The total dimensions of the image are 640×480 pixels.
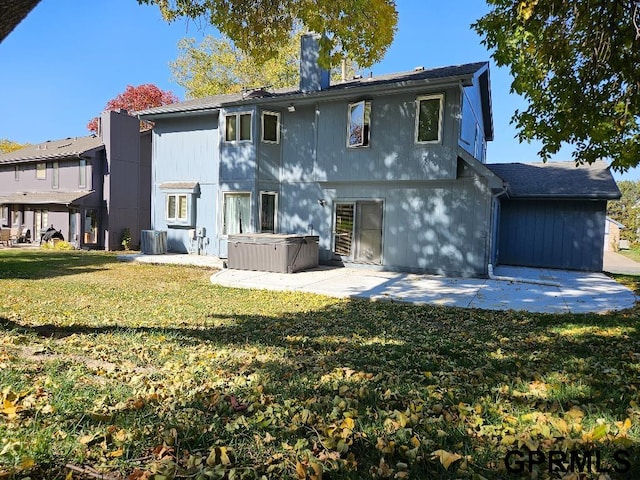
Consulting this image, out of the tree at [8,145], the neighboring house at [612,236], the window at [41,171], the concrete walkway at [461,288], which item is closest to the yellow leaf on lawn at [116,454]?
the concrete walkway at [461,288]

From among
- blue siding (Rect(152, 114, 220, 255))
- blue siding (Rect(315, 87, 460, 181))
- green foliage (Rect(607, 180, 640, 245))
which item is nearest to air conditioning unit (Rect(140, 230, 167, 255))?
blue siding (Rect(152, 114, 220, 255))

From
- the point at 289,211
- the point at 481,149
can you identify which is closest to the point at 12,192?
the point at 289,211

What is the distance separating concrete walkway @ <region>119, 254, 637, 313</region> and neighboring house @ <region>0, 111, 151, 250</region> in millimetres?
12207

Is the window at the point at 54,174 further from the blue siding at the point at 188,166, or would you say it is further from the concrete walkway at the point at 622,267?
the concrete walkway at the point at 622,267

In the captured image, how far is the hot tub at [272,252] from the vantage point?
11938 mm

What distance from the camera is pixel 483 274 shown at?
37.6ft

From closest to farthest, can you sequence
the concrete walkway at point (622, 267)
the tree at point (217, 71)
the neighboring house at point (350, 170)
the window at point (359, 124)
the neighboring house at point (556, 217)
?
the neighboring house at point (350, 170) < the window at point (359, 124) < the neighboring house at point (556, 217) < the concrete walkway at point (622, 267) < the tree at point (217, 71)

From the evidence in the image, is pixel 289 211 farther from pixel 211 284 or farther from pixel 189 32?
pixel 189 32

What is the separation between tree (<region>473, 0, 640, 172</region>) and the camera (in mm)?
5590

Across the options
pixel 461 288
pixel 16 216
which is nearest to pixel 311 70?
pixel 461 288

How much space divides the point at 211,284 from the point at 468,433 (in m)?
8.26

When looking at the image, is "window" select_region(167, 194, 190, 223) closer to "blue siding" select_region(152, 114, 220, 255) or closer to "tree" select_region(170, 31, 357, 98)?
"blue siding" select_region(152, 114, 220, 255)

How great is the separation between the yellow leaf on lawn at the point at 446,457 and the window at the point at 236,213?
510 inches

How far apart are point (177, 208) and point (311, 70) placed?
7.68 meters
